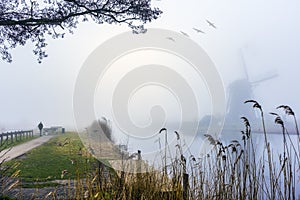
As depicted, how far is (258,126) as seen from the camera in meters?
1.85

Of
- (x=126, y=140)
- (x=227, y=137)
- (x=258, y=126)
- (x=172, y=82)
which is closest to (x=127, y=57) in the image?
(x=172, y=82)

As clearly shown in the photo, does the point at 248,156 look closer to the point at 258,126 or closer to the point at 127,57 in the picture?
the point at 258,126

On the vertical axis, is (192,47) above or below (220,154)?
above

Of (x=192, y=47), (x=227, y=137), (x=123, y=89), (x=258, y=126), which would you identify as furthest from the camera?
(x=192, y=47)

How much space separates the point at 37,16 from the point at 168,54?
221 cm

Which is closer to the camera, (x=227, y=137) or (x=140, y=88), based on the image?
(x=227, y=137)

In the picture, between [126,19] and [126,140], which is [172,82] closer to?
[126,140]

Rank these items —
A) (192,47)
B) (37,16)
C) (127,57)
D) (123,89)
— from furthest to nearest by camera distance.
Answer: (37,16)
(127,57)
(192,47)
(123,89)

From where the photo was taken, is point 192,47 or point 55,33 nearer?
point 192,47

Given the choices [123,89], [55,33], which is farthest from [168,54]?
[55,33]

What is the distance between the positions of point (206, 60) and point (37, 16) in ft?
9.13

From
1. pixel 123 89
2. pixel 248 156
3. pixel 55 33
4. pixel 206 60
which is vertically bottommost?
pixel 248 156

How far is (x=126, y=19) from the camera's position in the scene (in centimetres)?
481

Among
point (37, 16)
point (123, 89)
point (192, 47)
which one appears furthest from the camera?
point (37, 16)
